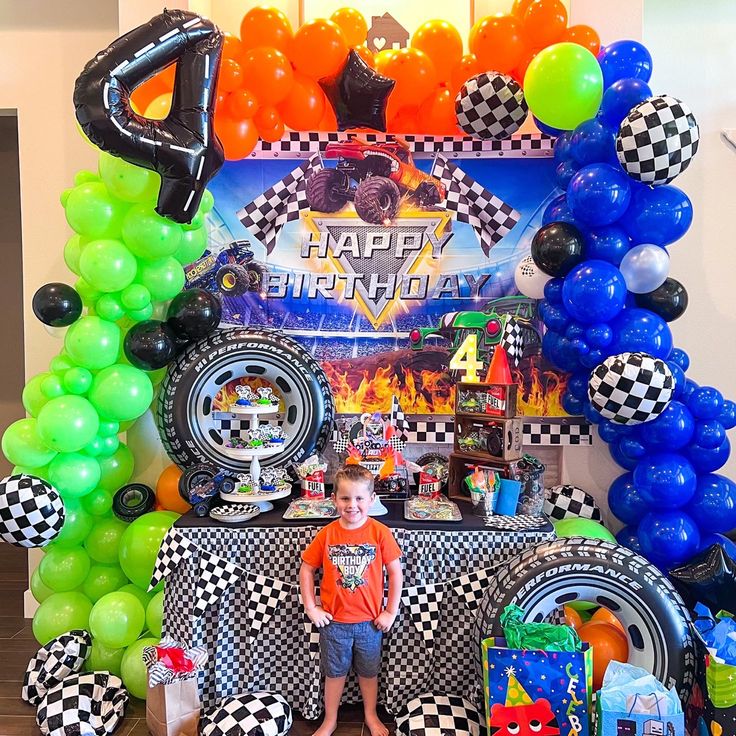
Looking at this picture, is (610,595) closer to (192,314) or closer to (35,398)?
(192,314)

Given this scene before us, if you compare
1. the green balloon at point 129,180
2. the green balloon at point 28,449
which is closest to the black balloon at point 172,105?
the green balloon at point 129,180

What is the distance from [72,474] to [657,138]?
2956 mm

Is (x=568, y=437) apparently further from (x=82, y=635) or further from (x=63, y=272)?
(x=63, y=272)

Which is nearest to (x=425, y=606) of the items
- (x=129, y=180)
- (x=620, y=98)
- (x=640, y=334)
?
(x=640, y=334)

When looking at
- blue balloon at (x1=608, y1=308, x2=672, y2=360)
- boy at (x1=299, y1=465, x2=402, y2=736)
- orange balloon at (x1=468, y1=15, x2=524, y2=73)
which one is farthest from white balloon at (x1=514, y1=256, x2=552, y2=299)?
boy at (x1=299, y1=465, x2=402, y2=736)

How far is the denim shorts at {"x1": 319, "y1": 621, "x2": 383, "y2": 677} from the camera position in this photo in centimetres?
266

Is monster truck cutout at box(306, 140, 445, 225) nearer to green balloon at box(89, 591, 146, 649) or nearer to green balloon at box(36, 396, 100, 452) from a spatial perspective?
green balloon at box(36, 396, 100, 452)

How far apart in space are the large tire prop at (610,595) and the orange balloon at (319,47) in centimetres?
242

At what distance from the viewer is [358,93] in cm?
326

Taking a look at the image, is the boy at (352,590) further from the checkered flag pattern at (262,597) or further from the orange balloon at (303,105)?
the orange balloon at (303,105)

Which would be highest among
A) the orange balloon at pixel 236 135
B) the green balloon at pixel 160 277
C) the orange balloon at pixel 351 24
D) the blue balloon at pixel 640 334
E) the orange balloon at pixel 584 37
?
the orange balloon at pixel 351 24

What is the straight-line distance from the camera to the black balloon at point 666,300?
3.17m

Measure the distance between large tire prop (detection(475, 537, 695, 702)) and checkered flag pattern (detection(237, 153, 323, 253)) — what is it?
2.13 metres

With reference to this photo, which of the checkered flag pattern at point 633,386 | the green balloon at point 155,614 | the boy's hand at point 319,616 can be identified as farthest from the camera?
the green balloon at point 155,614
